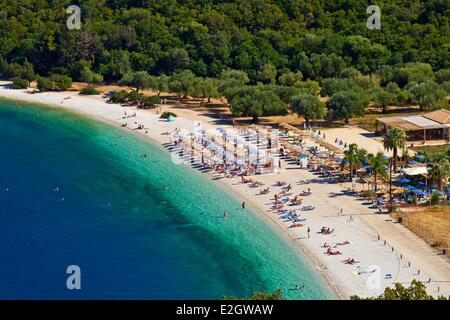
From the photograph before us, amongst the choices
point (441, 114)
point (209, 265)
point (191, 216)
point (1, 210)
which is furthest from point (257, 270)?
point (441, 114)

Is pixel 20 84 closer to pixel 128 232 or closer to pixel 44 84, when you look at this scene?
pixel 44 84

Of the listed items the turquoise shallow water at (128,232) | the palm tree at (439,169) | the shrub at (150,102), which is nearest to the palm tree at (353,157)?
the palm tree at (439,169)

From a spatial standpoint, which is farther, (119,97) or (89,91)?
(89,91)

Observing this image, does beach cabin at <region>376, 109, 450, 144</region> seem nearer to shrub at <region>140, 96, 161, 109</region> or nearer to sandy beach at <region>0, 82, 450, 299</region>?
sandy beach at <region>0, 82, 450, 299</region>

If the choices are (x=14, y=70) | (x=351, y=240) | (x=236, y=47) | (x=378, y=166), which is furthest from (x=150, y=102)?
(x=351, y=240)

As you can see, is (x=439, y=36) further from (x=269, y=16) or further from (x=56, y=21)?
(x=56, y=21)
